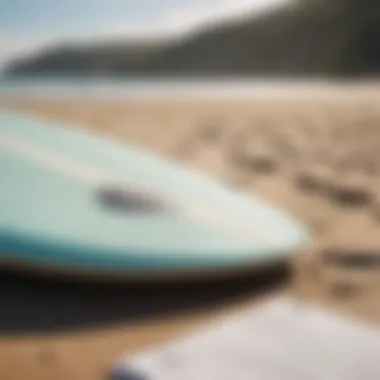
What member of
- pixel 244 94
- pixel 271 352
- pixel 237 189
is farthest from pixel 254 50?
pixel 271 352

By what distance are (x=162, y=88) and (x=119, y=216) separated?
21.9 inches

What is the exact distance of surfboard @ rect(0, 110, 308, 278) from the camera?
112 centimetres

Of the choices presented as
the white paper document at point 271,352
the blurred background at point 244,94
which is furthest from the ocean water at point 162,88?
the white paper document at point 271,352

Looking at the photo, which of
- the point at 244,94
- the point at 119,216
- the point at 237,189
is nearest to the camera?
the point at 119,216

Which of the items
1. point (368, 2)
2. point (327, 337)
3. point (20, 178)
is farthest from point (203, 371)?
point (368, 2)

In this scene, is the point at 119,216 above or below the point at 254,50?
below

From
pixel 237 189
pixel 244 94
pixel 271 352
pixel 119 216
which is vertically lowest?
pixel 271 352

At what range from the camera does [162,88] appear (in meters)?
1.67

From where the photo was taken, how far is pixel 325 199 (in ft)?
4.63

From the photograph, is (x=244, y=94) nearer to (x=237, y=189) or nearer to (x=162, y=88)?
(x=162, y=88)

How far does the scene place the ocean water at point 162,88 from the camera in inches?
63.4

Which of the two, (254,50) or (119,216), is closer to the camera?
(119,216)

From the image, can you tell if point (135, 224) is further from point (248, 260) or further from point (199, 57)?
point (199, 57)

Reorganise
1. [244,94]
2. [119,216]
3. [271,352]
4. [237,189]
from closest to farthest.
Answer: [271,352] → [119,216] → [237,189] → [244,94]
